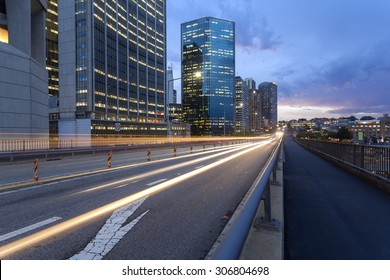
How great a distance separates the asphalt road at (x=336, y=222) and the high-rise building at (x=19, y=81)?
2866cm

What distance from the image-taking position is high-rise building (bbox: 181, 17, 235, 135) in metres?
168

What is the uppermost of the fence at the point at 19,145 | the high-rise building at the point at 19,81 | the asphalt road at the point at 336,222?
the high-rise building at the point at 19,81

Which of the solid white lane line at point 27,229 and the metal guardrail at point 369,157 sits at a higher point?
the metal guardrail at point 369,157

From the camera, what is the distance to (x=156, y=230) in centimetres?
491

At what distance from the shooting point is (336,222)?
17.7 feet

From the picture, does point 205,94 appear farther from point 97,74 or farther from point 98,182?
point 98,182

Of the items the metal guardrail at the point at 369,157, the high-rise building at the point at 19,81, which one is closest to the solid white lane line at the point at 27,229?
the metal guardrail at the point at 369,157

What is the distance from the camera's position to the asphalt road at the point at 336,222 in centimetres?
407

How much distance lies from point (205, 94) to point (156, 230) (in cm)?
17495

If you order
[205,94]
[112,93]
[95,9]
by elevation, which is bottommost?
[112,93]

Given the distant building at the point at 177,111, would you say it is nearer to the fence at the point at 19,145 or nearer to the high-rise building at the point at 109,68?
the high-rise building at the point at 109,68

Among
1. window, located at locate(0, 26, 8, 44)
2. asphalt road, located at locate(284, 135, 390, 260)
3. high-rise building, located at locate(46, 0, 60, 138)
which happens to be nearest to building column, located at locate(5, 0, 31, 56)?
window, located at locate(0, 26, 8, 44)

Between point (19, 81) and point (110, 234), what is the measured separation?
96.5 ft
